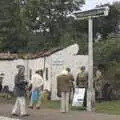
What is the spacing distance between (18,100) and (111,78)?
10.7 metres

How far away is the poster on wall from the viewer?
2235 centimetres

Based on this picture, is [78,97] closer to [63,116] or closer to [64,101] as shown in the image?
[64,101]

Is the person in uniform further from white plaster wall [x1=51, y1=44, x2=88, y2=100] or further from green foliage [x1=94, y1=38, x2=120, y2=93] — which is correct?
white plaster wall [x1=51, y1=44, x2=88, y2=100]

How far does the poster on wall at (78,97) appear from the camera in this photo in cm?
2235

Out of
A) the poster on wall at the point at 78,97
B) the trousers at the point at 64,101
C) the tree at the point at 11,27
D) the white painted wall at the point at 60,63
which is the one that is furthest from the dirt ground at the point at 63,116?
the tree at the point at 11,27

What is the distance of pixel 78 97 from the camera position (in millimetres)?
22531

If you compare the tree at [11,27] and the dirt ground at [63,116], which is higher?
the tree at [11,27]

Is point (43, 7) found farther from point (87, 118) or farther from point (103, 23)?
point (87, 118)

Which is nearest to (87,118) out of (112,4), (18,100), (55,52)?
(18,100)

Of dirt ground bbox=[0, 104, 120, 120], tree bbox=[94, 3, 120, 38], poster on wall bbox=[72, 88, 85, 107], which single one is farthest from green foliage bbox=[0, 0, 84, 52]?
dirt ground bbox=[0, 104, 120, 120]

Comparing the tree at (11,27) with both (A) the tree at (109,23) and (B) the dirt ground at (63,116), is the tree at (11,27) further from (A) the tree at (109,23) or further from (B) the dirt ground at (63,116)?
(B) the dirt ground at (63,116)

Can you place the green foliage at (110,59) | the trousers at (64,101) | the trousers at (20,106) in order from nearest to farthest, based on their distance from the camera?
the trousers at (20,106) → the trousers at (64,101) → the green foliage at (110,59)

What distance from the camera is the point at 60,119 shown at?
18.1m

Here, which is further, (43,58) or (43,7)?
(43,7)
